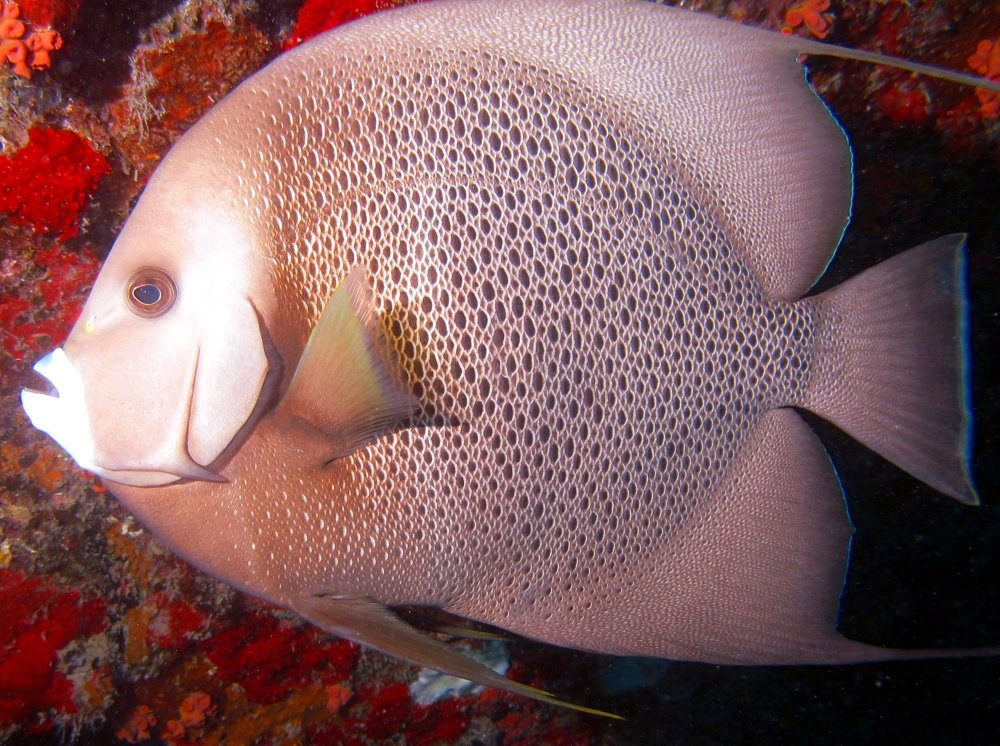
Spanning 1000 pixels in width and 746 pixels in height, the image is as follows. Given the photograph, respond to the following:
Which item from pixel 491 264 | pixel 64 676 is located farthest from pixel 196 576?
pixel 491 264

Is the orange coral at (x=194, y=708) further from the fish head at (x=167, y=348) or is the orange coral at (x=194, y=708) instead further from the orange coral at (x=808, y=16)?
the orange coral at (x=808, y=16)

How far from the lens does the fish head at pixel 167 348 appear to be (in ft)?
3.30

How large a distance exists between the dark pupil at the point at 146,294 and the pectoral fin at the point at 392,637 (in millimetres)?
696

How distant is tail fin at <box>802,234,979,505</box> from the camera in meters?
1.32

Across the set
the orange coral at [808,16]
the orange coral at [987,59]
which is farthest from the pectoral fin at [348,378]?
the orange coral at [987,59]

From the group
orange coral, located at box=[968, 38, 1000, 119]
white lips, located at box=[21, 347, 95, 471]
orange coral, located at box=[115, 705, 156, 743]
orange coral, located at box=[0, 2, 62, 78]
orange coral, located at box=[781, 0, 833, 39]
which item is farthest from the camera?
orange coral, located at box=[115, 705, 156, 743]

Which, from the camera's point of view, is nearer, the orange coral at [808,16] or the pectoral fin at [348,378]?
the pectoral fin at [348,378]

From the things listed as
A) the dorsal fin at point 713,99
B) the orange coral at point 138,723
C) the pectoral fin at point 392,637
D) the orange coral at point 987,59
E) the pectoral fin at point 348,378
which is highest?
the orange coral at point 987,59

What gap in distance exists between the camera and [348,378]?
1.05 meters

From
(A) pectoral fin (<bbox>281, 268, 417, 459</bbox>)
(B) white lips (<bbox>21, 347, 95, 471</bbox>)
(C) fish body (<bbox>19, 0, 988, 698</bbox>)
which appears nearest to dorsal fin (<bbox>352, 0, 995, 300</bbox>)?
(C) fish body (<bbox>19, 0, 988, 698</bbox>)

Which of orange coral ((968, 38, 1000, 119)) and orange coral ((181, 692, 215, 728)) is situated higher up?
orange coral ((968, 38, 1000, 119))

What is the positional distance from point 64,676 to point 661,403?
256 centimetres

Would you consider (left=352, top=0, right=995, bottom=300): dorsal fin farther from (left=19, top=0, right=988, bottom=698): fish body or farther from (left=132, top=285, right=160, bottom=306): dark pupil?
(left=132, top=285, right=160, bottom=306): dark pupil

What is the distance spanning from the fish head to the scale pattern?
0.29ft
